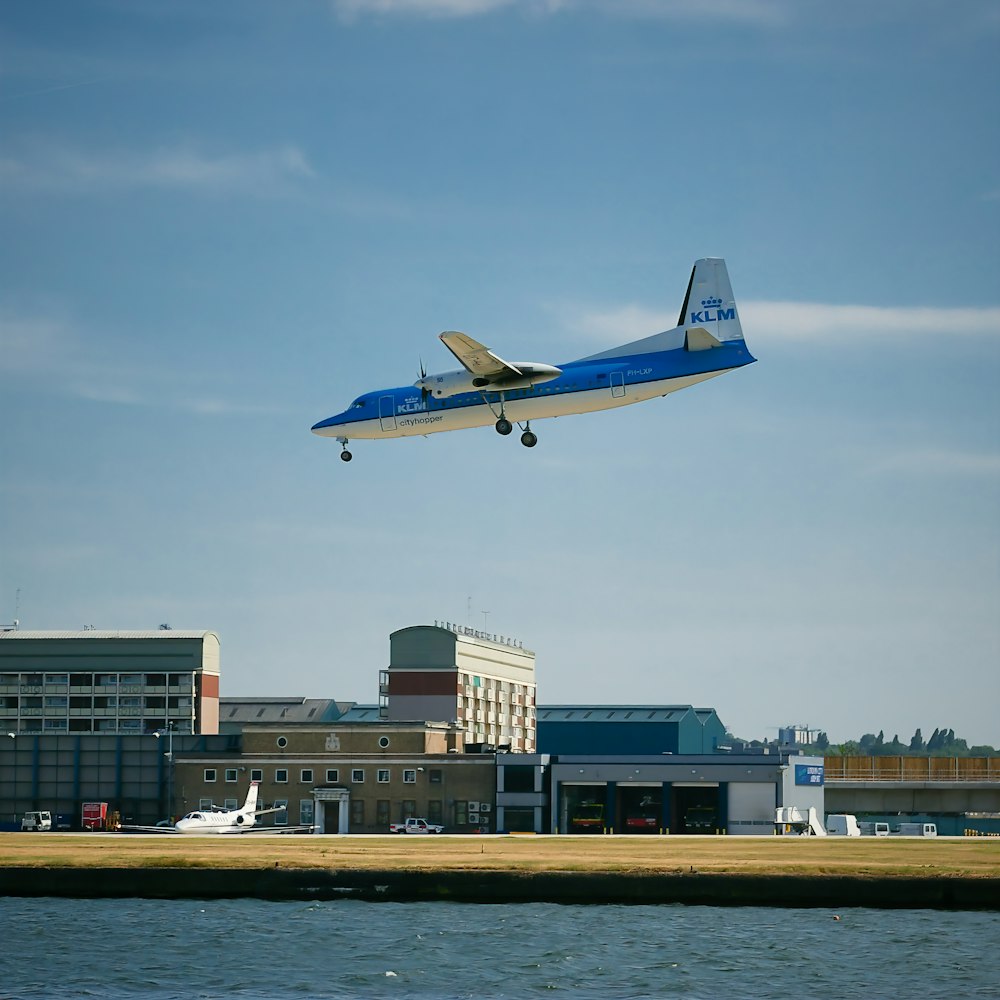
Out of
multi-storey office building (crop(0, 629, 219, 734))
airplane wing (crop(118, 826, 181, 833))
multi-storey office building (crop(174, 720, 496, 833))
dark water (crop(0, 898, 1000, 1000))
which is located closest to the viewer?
dark water (crop(0, 898, 1000, 1000))

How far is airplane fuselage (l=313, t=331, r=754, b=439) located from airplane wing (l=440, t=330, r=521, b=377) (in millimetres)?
1143

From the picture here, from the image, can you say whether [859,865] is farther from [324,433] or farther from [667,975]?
[324,433]

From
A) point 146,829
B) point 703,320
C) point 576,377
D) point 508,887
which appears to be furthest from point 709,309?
point 146,829

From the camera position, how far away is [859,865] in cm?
5775

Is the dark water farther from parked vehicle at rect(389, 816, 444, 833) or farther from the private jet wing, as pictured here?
parked vehicle at rect(389, 816, 444, 833)

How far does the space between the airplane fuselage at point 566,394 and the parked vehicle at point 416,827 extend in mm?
40680

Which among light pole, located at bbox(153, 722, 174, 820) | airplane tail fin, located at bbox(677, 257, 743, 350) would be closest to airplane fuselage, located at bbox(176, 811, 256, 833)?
→ light pole, located at bbox(153, 722, 174, 820)

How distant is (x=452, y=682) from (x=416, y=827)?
104 ft

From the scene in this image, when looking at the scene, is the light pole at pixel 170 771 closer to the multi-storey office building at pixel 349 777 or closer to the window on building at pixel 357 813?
the multi-storey office building at pixel 349 777

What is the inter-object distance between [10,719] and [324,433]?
6474 centimetres

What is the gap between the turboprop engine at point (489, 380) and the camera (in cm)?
6831

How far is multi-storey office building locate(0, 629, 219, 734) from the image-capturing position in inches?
5044

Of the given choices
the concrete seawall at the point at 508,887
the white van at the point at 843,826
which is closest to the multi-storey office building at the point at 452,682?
the white van at the point at 843,826

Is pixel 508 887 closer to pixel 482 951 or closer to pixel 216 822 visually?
pixel 482 951
